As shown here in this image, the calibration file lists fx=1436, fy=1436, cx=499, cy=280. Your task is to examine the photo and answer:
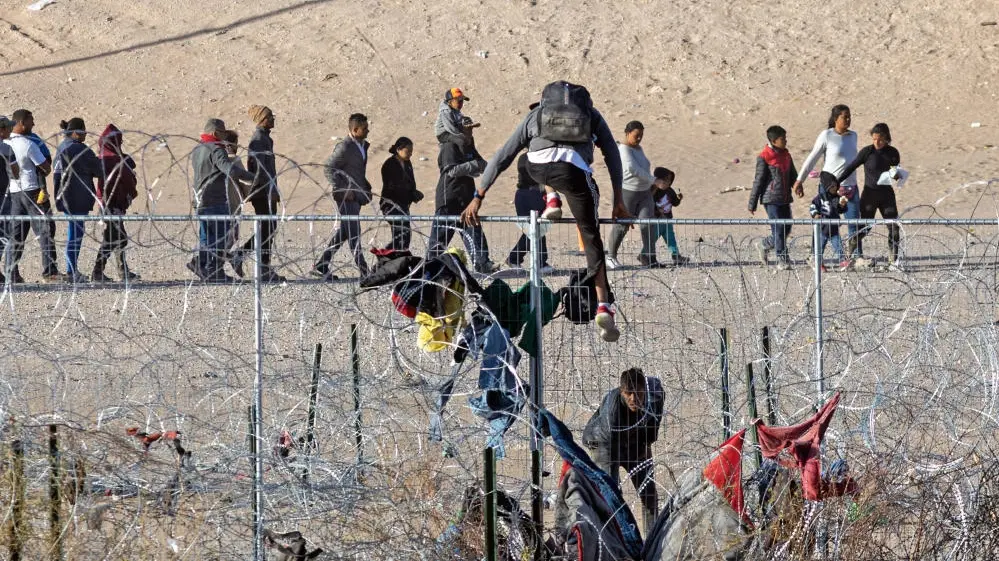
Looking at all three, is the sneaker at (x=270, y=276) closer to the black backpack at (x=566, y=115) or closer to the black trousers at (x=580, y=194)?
the black trousers at (x=580, y=194)

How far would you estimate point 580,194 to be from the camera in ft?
24.0

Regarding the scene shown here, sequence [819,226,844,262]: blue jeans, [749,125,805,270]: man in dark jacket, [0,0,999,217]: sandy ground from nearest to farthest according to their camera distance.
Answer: [819,226,844,262]: blue jeans
[749,125,805,270]: man in dark jacket
[0,0,999,217]: sandy ground

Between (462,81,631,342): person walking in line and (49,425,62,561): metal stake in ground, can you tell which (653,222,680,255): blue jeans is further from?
(49,425,62,561): metal stake in ground

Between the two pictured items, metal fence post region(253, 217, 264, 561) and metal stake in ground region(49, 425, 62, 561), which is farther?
metal fence post region(253, 217, 264, 561)

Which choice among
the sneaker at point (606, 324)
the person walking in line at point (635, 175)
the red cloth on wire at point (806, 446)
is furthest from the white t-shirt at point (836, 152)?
the red cloth on wire at point (806, 446)

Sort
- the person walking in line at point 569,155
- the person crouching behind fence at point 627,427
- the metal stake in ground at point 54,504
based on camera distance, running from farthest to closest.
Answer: the person walking in line at point 569,155 → the person crouching behind fence at point 627,427 → the metal stake in ground at point 54,504

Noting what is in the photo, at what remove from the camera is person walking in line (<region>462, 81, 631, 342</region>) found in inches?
283

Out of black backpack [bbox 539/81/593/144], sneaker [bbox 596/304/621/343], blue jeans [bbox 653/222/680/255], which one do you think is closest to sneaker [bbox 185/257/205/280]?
black backpack [bbox 539/81/593/144]

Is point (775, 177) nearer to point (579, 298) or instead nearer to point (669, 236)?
point (669, 236)

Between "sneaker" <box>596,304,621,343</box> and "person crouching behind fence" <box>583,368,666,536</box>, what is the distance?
0.88 feet

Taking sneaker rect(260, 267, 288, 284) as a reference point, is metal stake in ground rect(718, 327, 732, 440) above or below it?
below

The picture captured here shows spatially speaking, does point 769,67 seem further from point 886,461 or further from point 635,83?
point 886,461

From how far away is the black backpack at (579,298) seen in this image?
23.0ft

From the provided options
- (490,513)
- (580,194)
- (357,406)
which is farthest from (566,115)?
(490,513)
